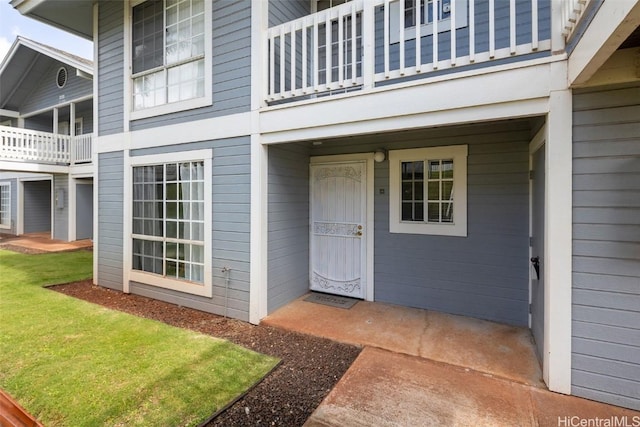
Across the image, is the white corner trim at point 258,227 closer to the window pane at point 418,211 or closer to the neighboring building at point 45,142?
the window pane at point 418,211

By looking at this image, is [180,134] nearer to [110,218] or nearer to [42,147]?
[110,218]

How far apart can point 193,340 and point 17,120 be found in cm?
1639

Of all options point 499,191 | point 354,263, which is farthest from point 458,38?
point 354,263

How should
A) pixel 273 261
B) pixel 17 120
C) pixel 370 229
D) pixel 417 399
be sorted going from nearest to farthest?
1. pixel 417 399
2. pixel 273 261
3. pixel 370 229
4. pixel 17 120

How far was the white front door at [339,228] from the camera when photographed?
4.98 meters

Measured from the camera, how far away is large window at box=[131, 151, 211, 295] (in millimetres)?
4695

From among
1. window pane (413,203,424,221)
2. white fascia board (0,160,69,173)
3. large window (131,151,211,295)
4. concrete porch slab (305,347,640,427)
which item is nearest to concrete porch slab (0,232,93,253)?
white fascia board (0,160,69,173)

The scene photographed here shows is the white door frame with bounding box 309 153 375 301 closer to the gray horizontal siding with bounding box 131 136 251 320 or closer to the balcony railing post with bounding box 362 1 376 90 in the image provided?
the balcony railing post with bounding box 362 1 376 90

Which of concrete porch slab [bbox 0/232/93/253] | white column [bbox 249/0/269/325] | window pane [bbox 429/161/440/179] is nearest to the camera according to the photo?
white column [bbox 249/0/269/325]

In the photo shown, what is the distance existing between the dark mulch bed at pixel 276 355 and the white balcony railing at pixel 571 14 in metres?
3.50

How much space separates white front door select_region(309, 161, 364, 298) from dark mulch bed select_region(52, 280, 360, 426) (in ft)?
4.87

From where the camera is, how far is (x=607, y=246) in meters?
2.49

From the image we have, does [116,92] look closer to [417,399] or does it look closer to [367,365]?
[367,365]

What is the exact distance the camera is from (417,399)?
2.56 meters
